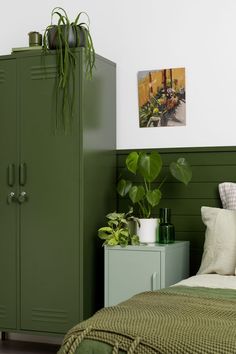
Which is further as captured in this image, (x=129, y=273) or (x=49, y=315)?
(x=49, y=315)

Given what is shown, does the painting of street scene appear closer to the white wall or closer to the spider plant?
the white wall

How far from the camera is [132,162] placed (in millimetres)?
4215

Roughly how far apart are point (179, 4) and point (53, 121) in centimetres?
114

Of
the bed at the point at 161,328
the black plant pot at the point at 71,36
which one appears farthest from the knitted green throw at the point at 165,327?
the black plant pot at the point at 71,36

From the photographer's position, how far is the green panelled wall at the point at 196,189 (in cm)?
429

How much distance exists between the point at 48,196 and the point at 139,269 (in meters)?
0.72

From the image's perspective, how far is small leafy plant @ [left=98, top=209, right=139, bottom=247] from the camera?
4.09 m

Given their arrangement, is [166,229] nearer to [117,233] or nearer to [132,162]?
[117,233]

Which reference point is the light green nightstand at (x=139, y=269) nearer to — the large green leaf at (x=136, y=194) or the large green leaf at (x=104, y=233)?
the large green leaf at (x=104, y=233)

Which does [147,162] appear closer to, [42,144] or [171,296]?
[42,144]

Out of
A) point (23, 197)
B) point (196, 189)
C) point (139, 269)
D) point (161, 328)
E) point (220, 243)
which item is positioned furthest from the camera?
point (196, 189)

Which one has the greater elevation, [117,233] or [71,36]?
[71,36]

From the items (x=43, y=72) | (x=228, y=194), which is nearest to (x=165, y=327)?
(x=228, y=194)

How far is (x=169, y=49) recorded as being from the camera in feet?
14.6
